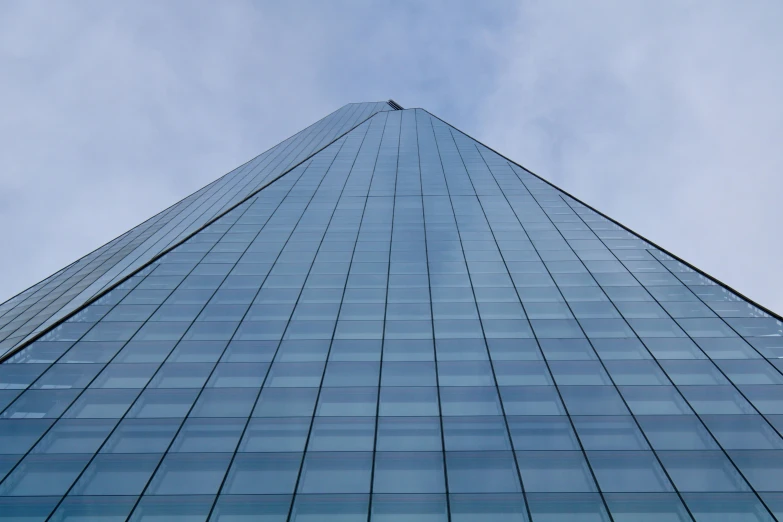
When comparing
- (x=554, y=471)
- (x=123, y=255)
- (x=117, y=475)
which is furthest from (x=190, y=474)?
(x=123, y=255)

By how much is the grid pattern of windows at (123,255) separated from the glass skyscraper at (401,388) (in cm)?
171

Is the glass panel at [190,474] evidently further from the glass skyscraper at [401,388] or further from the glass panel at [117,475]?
the glass panel at [117,475]

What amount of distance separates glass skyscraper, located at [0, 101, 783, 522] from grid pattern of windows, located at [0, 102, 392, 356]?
171 centimetres

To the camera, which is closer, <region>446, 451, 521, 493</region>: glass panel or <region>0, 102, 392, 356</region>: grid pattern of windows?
<region>446, 451, 521, 493</region>: glass panel

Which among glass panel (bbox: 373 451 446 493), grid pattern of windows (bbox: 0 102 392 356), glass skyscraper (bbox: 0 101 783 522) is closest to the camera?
glass skyscraper (bbox: 0 101 783 522)

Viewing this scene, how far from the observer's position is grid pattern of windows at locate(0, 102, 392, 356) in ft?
95.2

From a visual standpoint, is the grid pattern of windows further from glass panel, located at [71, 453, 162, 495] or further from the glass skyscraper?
glass panel, located at [71, 453, 162, 495]

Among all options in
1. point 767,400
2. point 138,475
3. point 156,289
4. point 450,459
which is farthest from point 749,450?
point 156,289

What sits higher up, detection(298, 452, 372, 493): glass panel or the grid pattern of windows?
the grid pattern of windows

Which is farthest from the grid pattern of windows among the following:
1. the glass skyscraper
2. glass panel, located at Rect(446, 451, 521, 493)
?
glass panel, located at Rect(446, 451, 521, 493)

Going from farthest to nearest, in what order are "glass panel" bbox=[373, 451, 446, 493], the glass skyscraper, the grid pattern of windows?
1. the grid pattern of windows
2. "glass panel" bbox=[373, 451, 446, 493]
3. the glass skyscraper

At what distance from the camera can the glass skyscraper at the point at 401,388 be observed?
1230cm

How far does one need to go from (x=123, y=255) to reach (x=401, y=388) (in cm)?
3248

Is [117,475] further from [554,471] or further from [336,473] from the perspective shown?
[554,471]
